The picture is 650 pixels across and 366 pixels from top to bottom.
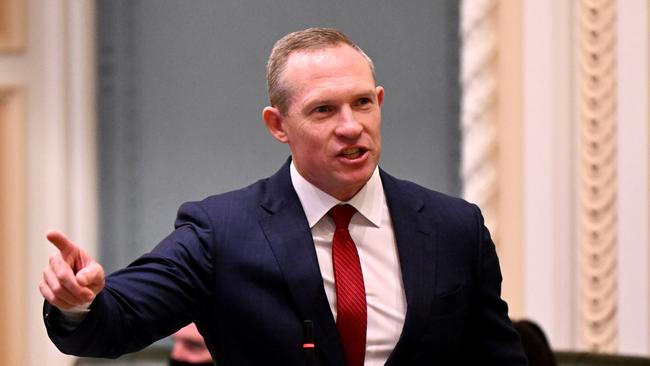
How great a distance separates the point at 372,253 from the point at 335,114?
293 millimetres

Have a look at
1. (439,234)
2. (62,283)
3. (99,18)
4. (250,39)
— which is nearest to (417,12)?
(250,39)

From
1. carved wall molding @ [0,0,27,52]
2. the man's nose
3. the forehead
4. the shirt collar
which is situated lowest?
the shirt collar

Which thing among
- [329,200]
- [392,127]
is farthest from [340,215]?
[392,127]

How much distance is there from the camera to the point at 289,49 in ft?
8.00

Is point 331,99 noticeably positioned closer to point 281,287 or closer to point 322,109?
point 322,109

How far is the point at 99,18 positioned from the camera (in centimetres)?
566

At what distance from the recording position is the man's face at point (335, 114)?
92.0 inches

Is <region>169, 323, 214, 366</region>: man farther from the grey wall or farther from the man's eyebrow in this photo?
the man's eyebrow

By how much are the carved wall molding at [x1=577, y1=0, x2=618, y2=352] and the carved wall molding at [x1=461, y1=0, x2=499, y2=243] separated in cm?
38

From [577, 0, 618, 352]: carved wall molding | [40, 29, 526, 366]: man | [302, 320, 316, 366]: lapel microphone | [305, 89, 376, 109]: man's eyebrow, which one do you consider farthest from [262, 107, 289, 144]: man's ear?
[577, 0, 618, 352]: carved wall molding

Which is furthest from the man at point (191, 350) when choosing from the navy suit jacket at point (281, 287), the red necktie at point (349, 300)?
the red necktie at point (349, 300)

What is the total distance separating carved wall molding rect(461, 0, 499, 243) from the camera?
497 cm

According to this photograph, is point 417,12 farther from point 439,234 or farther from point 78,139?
point 439,234

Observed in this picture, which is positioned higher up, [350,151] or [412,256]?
[350,151]
